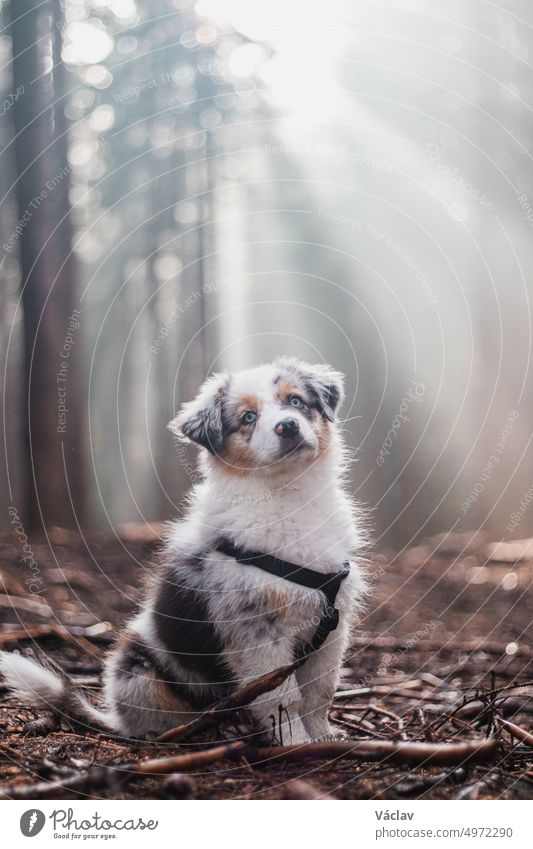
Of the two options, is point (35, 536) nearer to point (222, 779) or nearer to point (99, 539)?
point (99, 539)

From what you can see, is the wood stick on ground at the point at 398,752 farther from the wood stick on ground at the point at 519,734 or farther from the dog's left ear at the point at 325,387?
the dog's left ear at the point at 325,387

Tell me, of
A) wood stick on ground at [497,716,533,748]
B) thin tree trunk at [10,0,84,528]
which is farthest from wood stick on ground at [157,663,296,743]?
thin tree trunk at [10,0,84,528]

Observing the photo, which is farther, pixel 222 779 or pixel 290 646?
pixel 290 646

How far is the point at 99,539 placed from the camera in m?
9.02

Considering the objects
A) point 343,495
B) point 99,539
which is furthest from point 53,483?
point 343,495

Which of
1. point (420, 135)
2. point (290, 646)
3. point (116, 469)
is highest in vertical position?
point (420, 135)

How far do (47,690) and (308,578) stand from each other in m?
1.52

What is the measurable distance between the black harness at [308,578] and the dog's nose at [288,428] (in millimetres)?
624

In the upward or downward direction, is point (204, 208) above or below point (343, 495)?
above

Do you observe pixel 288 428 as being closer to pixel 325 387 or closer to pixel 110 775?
pixel 325 387

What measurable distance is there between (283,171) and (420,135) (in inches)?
57.7
